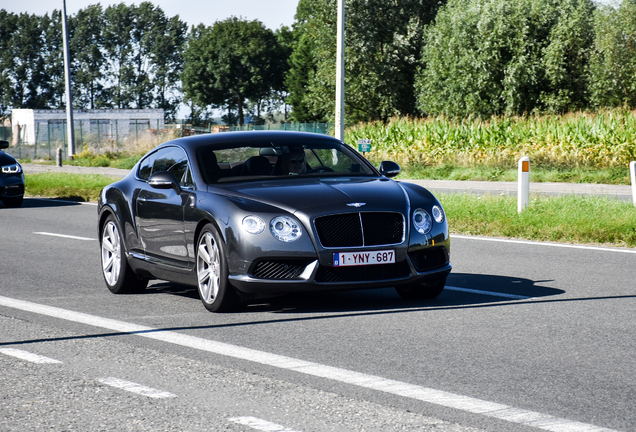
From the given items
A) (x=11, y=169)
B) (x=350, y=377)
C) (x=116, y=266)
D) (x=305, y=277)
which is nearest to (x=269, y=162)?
(x=305, y=277)

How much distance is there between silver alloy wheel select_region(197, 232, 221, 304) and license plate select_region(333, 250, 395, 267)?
95 centimetres

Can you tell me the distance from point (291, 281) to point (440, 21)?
50.2 metres

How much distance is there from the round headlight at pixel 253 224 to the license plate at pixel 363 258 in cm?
60

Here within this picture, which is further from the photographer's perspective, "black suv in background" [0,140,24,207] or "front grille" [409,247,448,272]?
"black suv in background" [0,140,24,207]

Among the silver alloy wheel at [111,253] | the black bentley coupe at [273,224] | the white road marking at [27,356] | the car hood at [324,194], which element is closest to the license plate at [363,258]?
the black bentley coupe at [273,224]

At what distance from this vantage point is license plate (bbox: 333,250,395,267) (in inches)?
279

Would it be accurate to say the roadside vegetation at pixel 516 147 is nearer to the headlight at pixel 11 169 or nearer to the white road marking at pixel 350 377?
the headlight at pixel 11 169

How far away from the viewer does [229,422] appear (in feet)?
14.1

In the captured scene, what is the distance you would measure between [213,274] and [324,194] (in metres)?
1.09

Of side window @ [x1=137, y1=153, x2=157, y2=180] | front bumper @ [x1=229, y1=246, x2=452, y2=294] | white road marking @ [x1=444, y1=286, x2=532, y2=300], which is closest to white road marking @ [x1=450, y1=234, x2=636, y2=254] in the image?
white road marking @ [x1=444, y1=286, x2=532, y2=300]

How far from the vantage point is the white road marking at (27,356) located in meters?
5.70

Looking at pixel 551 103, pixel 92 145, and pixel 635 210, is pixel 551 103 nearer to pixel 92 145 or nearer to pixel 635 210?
pixel 92 145

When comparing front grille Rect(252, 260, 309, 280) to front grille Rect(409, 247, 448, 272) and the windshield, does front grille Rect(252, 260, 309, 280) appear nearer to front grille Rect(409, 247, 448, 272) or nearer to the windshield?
front grille Rect(409, 247, 448, 272)

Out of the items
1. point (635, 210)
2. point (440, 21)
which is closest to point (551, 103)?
point (440, 21)
